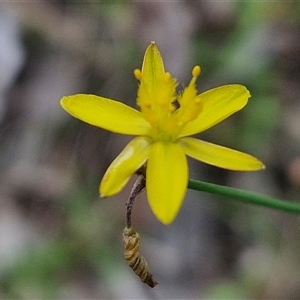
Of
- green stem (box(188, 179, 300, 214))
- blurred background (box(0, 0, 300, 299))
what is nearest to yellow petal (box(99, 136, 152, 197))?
green stem (box(188, 179, 300, 214))

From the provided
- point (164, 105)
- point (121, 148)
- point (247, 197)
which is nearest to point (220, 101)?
point (164, 105)

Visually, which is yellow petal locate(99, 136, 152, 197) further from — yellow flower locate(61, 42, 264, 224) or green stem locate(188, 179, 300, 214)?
green stem locate(188, 179, 300, 214)

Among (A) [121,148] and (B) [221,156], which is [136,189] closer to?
(B) [221,156]

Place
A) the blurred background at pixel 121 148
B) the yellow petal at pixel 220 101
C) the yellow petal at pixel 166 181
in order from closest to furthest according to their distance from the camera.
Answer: the yellow petal at pixel 166 181 → the yellow petal at pixel 220 101 → the blurred background at pixel 121 148

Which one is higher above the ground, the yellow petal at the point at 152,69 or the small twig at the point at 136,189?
the yellow petal at the point at 152,69

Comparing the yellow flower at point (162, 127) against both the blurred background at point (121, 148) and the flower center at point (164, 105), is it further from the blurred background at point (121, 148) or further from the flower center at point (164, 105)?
the blurred background at point (121, 148)

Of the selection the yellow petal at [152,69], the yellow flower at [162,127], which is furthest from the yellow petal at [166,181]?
the yellow petal at [152,69]
